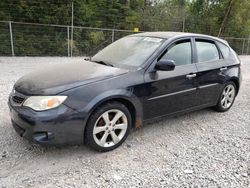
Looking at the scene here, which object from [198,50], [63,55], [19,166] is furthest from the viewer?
[63,55]

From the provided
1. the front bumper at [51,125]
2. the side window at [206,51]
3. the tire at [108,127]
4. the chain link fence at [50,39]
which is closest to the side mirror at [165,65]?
the tire at [108,127]

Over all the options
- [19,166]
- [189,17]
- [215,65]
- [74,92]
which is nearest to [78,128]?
[74,92]

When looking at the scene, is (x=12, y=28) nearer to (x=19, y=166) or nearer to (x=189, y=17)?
(x=19, y=166)

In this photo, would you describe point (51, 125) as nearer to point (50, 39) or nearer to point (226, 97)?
point (226, 97)

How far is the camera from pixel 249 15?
21.5m

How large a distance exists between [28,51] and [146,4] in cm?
856

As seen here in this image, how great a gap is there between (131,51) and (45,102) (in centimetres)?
165

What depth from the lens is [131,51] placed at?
412 centimetres

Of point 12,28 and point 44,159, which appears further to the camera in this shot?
point 12,28

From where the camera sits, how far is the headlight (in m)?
3.02

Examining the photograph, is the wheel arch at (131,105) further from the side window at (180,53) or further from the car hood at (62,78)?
the side window at (180,53)

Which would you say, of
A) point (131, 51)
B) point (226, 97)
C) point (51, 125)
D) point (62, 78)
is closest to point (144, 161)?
point (51, 125)

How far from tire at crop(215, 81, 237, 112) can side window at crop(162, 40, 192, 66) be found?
119cm

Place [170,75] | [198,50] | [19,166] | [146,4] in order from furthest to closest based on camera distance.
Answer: [146,4] < [198,50] < [170,75] < [19,166]
